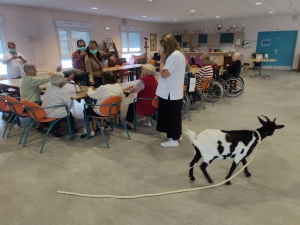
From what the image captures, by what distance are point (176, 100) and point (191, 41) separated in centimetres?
1079

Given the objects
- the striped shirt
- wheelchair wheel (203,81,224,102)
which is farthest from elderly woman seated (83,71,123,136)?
wheelchair wheel (203,81,224,102)

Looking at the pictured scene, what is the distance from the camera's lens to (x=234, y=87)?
545 centimetres

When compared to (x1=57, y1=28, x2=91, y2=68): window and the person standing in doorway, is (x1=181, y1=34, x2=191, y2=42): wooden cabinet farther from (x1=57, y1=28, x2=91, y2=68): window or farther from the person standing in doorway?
the person standing in doorway

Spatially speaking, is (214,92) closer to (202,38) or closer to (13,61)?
(13,61)

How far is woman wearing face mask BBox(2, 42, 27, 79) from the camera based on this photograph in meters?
4.80

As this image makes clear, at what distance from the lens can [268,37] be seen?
10.7 metres

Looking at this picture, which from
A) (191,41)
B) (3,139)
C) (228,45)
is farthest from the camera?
(191,41)

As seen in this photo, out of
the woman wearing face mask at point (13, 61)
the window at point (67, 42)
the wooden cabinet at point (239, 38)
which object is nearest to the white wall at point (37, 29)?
the window at point (67, 42)

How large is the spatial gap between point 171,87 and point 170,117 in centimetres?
40

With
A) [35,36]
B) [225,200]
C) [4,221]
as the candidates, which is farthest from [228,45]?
[4,221]

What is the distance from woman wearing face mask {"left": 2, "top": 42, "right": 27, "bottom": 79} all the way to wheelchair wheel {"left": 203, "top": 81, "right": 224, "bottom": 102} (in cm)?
439

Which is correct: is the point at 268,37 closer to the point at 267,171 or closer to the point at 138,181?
the point at 267,171

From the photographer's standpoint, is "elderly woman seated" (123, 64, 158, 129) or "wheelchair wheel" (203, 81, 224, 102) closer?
"elderly woman seated" (123, 64, 158, 129)

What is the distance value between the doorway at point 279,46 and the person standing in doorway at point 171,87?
1040 centimetres
